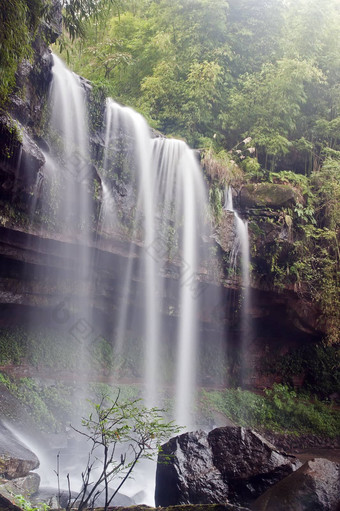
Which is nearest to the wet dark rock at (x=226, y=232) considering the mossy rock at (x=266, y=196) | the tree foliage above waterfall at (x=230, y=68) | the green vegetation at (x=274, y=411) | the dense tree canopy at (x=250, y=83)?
the mossy rock at (x=266, y=196)

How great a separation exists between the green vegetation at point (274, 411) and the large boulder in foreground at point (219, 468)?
5200 millimetres

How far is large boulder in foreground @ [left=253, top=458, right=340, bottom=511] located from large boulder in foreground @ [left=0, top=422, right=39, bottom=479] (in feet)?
10.9

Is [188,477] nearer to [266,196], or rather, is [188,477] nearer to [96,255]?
[96,255]

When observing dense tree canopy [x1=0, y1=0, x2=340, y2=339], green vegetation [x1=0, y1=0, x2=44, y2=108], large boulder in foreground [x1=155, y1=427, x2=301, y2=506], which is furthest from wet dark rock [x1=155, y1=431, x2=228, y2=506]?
dense tree canopy [x1=0, y1=0, x2=340, y2=339]

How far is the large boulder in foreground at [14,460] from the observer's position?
5.44 meters

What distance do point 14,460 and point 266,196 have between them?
9693 millimetres


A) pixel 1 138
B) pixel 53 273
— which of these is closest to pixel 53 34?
→ pixel 1 138

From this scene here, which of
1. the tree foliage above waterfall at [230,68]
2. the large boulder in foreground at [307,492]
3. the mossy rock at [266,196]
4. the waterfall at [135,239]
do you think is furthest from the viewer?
the tree foliage above waterfall at [230,68]

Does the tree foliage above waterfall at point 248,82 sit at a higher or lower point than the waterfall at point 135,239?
higher

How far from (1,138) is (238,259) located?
7172mm

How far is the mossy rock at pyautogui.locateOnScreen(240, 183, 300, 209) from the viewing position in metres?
12.1

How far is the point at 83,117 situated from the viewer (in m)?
9.90

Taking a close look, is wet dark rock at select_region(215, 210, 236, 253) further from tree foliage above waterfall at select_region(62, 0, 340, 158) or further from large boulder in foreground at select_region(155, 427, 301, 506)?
large boulder in foreground at select_region(155, 427, 301, 506)

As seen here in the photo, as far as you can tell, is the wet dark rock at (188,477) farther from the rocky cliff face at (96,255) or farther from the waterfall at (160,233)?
the rocky cliff face at (96,255)
